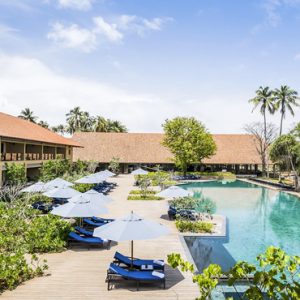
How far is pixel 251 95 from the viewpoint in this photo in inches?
2240

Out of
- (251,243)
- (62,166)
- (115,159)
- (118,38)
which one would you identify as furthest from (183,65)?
(115,159)

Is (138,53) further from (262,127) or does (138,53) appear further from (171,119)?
(262,127)

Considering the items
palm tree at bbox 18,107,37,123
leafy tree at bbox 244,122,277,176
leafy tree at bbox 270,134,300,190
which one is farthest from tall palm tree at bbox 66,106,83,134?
leafy tree at bbox 270,134,300,190

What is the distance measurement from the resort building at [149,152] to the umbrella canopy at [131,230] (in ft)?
139

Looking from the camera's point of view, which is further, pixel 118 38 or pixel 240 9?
pixel 118 38

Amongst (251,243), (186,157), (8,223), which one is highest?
(186,157)

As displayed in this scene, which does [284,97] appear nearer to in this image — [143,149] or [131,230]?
[143,149]

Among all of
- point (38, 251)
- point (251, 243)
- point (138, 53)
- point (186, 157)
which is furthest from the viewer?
point (186, 157)

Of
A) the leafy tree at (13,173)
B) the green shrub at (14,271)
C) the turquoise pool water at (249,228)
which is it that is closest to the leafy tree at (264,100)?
the turquoise pool water at (249,228)

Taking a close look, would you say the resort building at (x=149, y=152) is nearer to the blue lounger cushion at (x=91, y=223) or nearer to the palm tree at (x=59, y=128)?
the palm tree at (x=59, y=128)

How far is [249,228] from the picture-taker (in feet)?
63.3

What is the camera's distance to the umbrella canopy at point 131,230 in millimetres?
9750

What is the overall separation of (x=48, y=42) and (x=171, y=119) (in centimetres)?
3509

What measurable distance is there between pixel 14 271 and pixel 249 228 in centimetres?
1409
